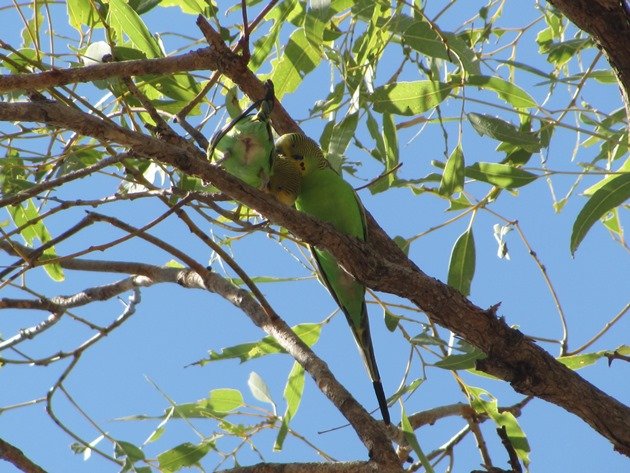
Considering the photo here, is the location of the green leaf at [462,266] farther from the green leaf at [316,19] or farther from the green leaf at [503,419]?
the green leaf at [316,19]

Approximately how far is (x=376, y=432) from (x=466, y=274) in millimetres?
567

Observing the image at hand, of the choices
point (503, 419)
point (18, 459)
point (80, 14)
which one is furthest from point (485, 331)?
point (80, 14)

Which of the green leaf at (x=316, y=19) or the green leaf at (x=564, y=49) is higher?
the green leaf at (x=564, y=49)

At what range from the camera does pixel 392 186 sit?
67.6 inches

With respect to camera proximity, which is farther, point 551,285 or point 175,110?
point 551,285

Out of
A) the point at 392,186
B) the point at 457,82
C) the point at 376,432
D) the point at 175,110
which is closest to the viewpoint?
the point at 376,432

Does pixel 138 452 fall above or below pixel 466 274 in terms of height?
below

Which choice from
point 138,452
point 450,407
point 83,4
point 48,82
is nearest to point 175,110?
point 83,4

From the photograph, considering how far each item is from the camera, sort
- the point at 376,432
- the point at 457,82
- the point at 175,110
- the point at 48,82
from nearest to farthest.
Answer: the point at 48,82
the point at 376,432
the point at 457,82
the point at 175,110

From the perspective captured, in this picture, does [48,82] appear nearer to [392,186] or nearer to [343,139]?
[343,139]

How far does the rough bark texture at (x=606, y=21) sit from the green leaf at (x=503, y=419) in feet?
2.44

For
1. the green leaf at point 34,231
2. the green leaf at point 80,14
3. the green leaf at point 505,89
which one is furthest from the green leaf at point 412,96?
the green leaf at point 34,231

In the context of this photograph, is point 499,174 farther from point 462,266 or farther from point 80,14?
point 80,14

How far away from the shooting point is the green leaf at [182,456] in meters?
1.59
